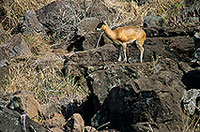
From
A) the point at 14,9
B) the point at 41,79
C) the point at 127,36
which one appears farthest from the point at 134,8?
the point at 127,36

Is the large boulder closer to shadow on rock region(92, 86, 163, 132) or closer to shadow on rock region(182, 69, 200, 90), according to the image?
shadow on rock region(92, 86, 163, 132)

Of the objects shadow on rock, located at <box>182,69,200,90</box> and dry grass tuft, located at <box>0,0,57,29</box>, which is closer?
shadow on rock, located at <box>182,69,200,90</box>

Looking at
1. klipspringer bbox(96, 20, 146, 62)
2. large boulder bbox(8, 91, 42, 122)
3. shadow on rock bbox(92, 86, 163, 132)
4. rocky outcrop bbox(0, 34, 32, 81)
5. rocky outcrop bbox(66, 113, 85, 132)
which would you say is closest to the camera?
shadow on rock bbox(92, 86, 163, 132)

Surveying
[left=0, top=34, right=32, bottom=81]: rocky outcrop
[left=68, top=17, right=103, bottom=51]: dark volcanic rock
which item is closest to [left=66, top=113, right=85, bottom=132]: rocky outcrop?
[left=0, top=34, right=32, bottom=81]: rocky outcrop

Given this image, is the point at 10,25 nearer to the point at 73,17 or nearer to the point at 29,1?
the point at 29,1

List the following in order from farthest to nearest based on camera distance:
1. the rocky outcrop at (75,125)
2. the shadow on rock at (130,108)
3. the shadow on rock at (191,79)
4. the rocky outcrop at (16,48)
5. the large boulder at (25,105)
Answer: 1. the rocky outcrop at (16,48)
2. the large boulder at (25,105)
3. the shadow on rock at (191,79)
4. the rocky outcrop at (75,125)
5. the shadow on rock at (130,108)

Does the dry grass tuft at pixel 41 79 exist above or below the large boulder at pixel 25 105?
below

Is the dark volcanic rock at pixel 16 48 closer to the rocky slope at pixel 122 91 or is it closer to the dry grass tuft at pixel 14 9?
the rocky slope at pixel 122 91

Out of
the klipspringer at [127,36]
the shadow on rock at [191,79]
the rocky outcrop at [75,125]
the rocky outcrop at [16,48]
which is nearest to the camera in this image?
the rocky outcrop at [75,125]

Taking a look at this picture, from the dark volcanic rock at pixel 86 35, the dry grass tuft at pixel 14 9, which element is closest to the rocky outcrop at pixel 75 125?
the dark volcanic rock at pixel 86 35

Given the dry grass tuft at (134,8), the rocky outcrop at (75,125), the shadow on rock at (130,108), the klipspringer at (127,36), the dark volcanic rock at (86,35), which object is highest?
the klipspringer at (127,36)

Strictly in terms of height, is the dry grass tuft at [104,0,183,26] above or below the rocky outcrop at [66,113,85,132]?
below

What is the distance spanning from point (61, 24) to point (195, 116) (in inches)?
316

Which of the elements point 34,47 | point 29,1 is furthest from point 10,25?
point 34,47
